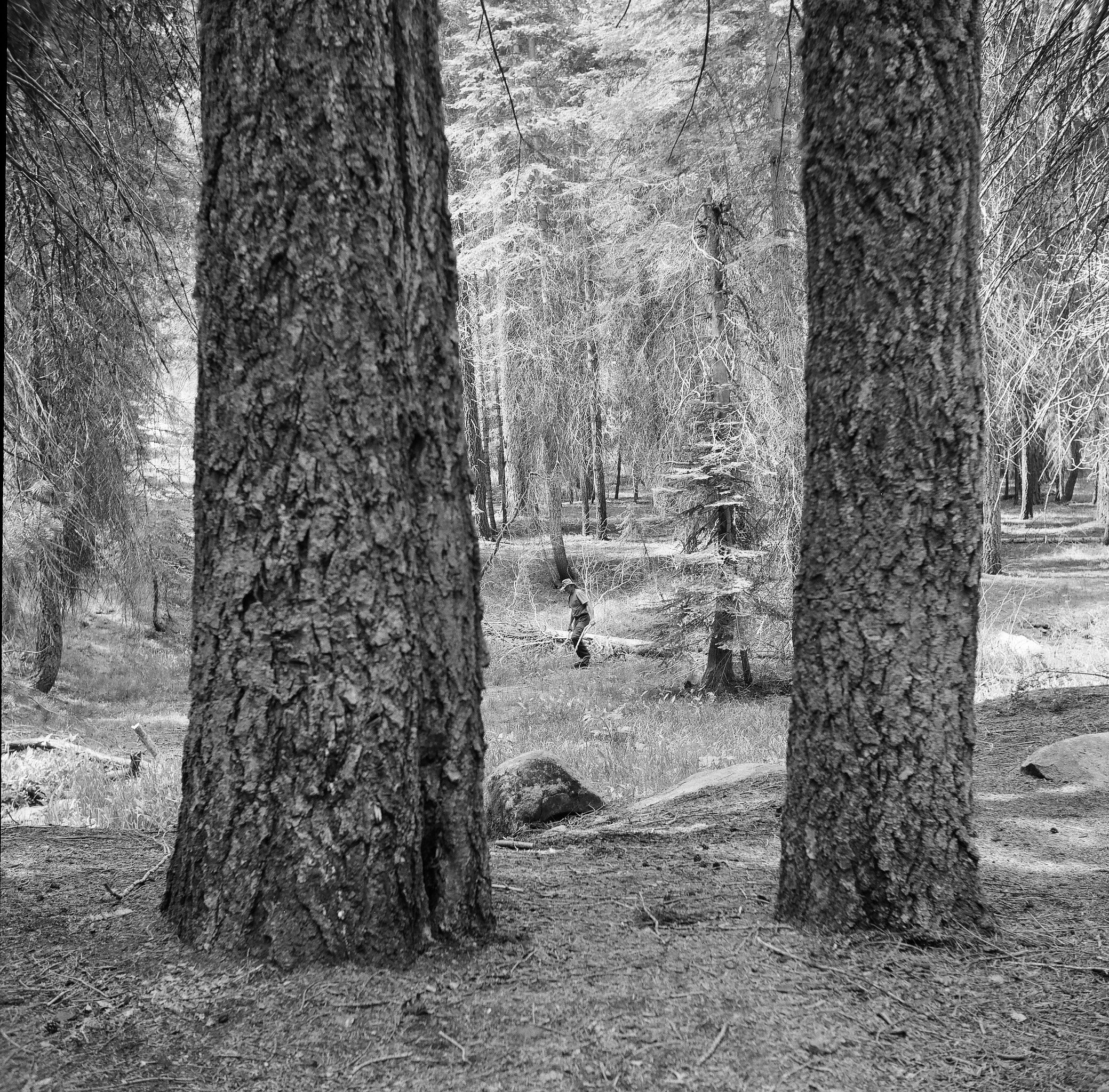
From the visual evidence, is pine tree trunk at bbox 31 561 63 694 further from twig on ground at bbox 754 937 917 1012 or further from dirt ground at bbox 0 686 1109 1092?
twig on ground at bbox 754 937 917 1012

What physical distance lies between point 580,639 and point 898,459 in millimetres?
11763

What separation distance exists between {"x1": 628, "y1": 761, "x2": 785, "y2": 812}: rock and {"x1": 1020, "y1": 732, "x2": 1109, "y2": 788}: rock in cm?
143

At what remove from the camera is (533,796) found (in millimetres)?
5551

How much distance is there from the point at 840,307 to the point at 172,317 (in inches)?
357

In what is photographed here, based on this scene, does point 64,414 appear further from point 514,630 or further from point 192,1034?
point 514,630

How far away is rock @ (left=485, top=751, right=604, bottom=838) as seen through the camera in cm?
544

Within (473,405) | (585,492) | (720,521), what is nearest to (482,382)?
(473,405)

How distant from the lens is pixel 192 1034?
6.57 ft

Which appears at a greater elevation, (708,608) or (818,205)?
(818,205)

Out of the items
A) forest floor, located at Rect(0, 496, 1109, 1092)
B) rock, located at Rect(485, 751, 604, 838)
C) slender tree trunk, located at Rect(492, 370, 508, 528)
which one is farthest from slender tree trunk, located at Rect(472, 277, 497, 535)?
forest floor, located at Rect(0, 496, 1109, 1092)

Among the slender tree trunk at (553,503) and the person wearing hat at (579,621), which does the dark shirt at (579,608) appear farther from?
the slender tree trunk at (553,503)

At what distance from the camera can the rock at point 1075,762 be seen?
454cm

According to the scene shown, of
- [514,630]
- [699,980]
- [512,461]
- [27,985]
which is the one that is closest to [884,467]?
[699,980]

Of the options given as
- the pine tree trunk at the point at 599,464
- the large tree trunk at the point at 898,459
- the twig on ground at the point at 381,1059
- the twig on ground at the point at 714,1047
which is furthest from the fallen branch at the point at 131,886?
the pine tree trunk at the point at 599,464
